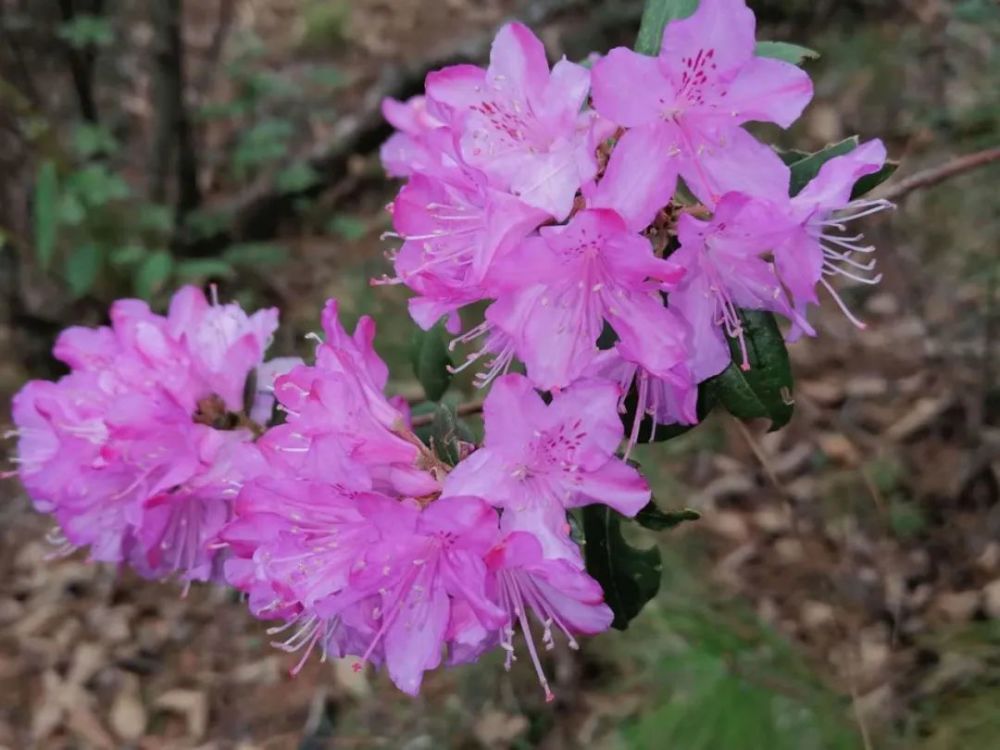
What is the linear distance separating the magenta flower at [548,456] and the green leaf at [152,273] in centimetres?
190

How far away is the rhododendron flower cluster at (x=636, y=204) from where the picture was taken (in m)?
0.70

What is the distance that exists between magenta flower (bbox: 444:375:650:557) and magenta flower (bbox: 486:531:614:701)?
24 mm

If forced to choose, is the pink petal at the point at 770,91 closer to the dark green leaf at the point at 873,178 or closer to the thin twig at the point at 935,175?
the dark green leaf at the point at 873,178

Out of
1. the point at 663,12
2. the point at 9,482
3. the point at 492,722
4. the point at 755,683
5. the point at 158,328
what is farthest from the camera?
the point at 9,482

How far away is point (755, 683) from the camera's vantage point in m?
1.77

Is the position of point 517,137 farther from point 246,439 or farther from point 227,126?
point 227,126

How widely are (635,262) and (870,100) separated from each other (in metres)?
2.75

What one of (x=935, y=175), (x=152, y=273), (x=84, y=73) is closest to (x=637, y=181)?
(x=935, y=175)

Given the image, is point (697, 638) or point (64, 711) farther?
point (64, 711)

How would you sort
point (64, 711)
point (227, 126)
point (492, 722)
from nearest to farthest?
point (492, 722)
point (64, 711)
point (227, 126)

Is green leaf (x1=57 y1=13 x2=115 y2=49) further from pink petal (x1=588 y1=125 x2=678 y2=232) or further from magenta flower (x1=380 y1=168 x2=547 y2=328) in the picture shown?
pink petal (x1=588 y1=125 x2=678 y2=232)

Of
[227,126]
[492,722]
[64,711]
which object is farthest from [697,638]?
[227,126]

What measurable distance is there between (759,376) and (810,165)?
0.59ft

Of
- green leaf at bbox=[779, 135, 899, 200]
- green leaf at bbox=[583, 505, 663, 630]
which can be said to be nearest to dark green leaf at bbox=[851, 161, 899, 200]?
green leaf at bbox=[779, 135, 899, 200]
